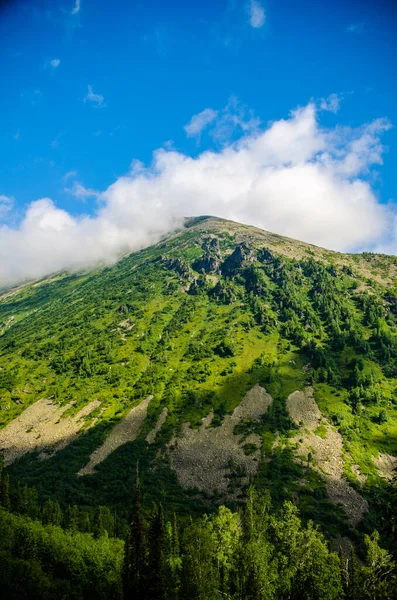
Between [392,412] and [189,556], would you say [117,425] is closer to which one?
[189,556]

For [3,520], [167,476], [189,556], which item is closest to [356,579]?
[189,556]

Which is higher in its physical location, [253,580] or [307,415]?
[253,580]

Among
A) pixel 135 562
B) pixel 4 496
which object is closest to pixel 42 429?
pixel 4 496

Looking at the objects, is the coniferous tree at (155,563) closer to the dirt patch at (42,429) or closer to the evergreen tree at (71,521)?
the evergreen tree at (71,521)

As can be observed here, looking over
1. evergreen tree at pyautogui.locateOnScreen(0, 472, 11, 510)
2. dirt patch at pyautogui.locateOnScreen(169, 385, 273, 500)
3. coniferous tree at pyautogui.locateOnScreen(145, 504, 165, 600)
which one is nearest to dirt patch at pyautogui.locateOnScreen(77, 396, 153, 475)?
dirt patch at pyautogui.locateOnScreen(169, 385, 273, 500)

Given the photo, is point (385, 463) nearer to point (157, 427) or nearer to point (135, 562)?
point (157, 427)
